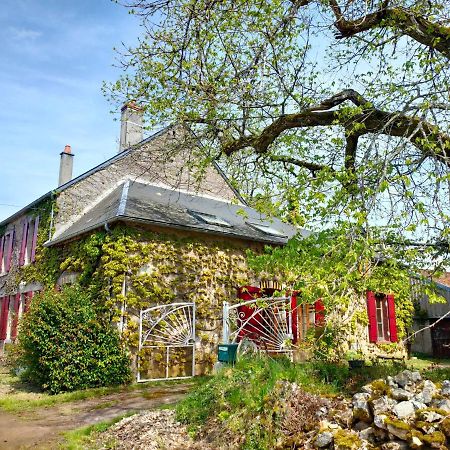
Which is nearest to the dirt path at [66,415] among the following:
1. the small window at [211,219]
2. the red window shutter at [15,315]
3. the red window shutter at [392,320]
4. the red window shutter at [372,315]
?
the small window at [211,219]

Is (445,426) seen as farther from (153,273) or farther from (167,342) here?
(153,273)

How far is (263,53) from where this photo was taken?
769cm

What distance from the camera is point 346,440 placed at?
404cm

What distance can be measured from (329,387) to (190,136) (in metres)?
6.38

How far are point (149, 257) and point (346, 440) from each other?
24.0 ft

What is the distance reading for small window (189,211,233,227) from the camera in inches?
484

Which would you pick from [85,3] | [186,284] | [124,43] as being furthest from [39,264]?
[85,3]

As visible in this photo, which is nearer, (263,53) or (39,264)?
(263,53)

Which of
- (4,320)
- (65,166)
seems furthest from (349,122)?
(4,320)

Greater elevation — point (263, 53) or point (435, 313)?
point (263, 53)

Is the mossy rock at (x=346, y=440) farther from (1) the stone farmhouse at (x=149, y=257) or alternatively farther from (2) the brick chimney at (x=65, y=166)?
(2) the brick chimney at (x=65, y=166)

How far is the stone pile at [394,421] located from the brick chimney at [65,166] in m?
13.4

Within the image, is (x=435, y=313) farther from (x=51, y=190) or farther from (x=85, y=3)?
(x=85, y=3)

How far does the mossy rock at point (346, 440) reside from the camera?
397cm
